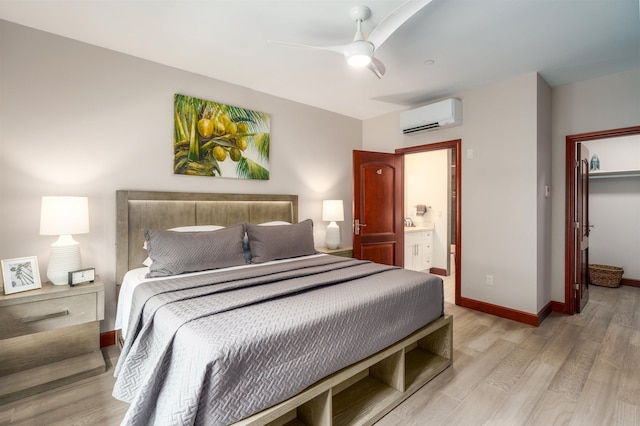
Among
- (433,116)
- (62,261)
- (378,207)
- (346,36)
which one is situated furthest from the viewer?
(378,207)

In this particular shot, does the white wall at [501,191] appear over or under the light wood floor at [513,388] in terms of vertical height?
over

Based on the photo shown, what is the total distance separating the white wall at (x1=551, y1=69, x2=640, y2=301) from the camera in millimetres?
3041

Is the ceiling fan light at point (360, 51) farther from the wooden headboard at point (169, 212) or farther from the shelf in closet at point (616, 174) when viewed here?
the shelf in closet at point (616, 174)

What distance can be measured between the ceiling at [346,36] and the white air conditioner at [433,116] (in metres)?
0.27

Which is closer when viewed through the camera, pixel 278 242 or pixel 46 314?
pixel 46 314

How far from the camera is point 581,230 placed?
359cm

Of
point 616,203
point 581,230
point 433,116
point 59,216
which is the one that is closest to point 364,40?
point 433,116

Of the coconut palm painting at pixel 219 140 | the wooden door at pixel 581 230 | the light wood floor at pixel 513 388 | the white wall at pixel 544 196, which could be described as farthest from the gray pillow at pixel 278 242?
the wooden door at pixel 581 230

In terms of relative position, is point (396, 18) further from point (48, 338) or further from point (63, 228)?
point (48, 338)

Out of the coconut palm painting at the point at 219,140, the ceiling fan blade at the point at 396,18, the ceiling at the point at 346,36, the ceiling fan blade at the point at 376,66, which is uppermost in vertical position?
the ceiling at the point at 346,36

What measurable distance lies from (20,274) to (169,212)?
43.9 inches

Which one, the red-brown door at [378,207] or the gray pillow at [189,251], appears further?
the red-brown door at [378,207]

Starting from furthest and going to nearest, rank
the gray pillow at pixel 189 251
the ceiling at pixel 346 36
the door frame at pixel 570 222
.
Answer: the door frame at pixel 570 222
the gray pillow at pixel 189 251
the ceiling at pixel 346 36

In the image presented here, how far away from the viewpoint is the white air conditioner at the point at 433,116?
3582mm
